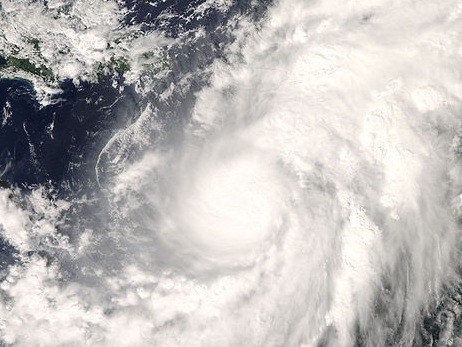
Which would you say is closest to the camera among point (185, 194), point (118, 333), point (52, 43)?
point (118, 333)

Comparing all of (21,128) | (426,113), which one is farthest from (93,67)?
(426,113)

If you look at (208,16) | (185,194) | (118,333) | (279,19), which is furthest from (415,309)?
(208,16)

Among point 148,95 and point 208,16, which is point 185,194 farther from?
point 208,16

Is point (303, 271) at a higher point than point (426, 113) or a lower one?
lower

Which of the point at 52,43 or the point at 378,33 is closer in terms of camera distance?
the point at 378,33

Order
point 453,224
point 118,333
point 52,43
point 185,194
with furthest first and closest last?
point 52,43
point 185,194
point 118,333
point 453,224

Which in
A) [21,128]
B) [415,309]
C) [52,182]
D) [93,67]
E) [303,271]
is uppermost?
Result: [93,67]
